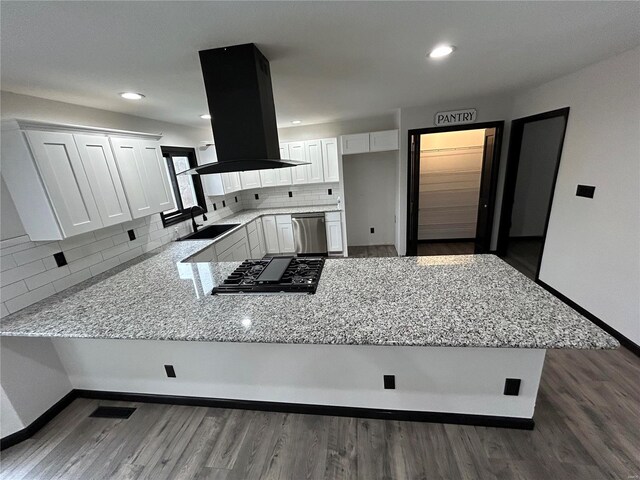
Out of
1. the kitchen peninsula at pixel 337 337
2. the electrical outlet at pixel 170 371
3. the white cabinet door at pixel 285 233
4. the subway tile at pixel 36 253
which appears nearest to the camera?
the kitchen peninsula at pixel 337 337

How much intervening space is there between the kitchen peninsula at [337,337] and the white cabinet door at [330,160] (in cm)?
262

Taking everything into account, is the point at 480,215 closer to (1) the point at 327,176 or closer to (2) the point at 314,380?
(1) the point at 327,176

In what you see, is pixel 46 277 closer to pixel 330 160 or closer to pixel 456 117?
pixel 330 160

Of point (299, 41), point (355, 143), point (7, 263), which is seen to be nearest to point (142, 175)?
point (7, 263)

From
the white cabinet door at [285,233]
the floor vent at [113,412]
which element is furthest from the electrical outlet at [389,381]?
the white cabinet door at [285,233]

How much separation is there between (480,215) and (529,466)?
340cm

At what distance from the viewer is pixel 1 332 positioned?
1.54m

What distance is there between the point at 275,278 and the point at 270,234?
9.64 ft

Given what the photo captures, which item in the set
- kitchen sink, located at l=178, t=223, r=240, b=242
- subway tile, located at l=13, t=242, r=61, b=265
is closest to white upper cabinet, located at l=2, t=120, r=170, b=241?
subway tile, located at l=13, t=242, r=61, b=265

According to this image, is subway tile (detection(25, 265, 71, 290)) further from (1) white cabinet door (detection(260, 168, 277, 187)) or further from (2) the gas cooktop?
(1) white cabinet door (detection(260, 168, 277, 187))

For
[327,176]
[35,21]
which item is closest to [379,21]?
[35,21]

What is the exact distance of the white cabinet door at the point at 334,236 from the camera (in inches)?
174

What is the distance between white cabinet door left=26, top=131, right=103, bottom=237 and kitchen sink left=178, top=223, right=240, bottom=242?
1.40 metres

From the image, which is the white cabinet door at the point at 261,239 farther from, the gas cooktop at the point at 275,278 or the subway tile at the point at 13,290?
the subway tile at the point at 13,290
